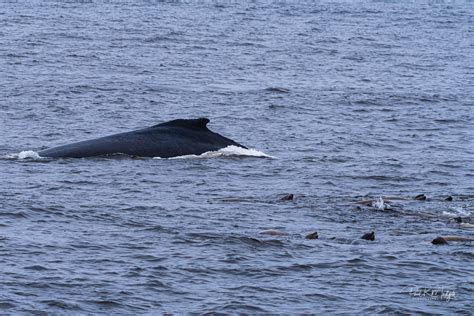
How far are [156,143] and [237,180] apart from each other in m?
2.21

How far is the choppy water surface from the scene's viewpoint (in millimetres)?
13008

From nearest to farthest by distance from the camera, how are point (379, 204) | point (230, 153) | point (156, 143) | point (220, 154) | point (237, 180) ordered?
point (379, 204) < point (237, 180) < point (156, 143) < point (220, 154) < point (230, 153)

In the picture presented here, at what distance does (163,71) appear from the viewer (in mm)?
36000

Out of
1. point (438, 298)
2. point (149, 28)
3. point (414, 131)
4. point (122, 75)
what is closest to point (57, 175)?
point (438, 298)

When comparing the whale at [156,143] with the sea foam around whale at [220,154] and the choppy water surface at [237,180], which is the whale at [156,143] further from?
the choppy water surface at [237,180]

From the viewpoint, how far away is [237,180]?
1973 cm

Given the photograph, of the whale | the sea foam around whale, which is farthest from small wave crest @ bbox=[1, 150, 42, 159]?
the whale

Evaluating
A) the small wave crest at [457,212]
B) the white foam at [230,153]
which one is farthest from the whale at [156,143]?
the small wave crest at [457,212]

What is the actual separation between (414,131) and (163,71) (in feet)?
37.6

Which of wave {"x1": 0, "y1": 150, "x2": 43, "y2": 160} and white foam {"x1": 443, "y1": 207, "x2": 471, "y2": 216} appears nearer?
white foam {"x1": 443, "y1": 207, "x2": 471, "y2": 216}

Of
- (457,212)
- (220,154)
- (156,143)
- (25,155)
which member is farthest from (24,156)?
(457,212)

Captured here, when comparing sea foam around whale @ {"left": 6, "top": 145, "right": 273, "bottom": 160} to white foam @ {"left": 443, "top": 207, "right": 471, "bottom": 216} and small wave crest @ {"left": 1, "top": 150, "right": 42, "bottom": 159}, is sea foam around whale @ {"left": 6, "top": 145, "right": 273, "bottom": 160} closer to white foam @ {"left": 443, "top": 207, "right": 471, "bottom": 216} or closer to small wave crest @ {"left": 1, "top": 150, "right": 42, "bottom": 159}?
small wave crest @ {"left": 1, "top": 150, "right": 42, "bottom": 159}

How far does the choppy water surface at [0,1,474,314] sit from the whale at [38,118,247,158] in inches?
15.6

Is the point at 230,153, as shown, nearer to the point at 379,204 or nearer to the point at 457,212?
the point at 379,204
